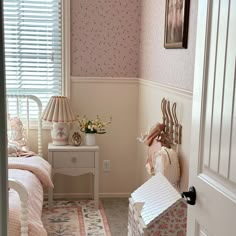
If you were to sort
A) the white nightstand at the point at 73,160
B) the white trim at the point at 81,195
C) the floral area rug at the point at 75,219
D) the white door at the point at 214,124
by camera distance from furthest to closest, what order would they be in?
the white trim at the point at 81,195
the white nightstand at the point at 73,160
the floral area rug at the point at 75,219
the white door at the point at 214,124

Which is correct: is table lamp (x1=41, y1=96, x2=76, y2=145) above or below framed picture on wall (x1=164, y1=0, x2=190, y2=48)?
below

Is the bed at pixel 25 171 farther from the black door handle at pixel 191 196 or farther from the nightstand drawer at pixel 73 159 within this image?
the black door handle at pixel 191 196

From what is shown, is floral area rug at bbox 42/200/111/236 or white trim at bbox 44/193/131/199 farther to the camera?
white trim at bbox 44/193/131/199

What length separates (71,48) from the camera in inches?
151

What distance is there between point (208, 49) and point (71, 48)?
8.35 ft

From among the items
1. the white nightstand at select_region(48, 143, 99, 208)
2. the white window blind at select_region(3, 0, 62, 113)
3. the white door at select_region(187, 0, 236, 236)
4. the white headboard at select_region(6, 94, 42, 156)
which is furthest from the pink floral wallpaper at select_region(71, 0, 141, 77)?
the white door at select_region(187, 0, 236, 236)

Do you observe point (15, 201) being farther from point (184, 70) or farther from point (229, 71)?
point (229, 71)

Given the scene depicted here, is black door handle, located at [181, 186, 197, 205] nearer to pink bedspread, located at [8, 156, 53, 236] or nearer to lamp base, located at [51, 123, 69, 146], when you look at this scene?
pink bedspread, located at [8, 156, 53, 236]

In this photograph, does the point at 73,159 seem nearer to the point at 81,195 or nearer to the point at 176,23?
the point at 81,195

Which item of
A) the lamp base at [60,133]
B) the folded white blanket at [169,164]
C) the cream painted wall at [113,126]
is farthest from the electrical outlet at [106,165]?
the folded white blanket at [169,164]

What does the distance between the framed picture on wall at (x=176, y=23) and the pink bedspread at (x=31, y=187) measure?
4.47 ft

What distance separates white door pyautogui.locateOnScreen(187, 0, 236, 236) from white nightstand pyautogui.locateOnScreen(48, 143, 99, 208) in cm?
208

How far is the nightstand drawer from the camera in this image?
363 centimetres

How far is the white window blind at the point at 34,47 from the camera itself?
3789 mm
